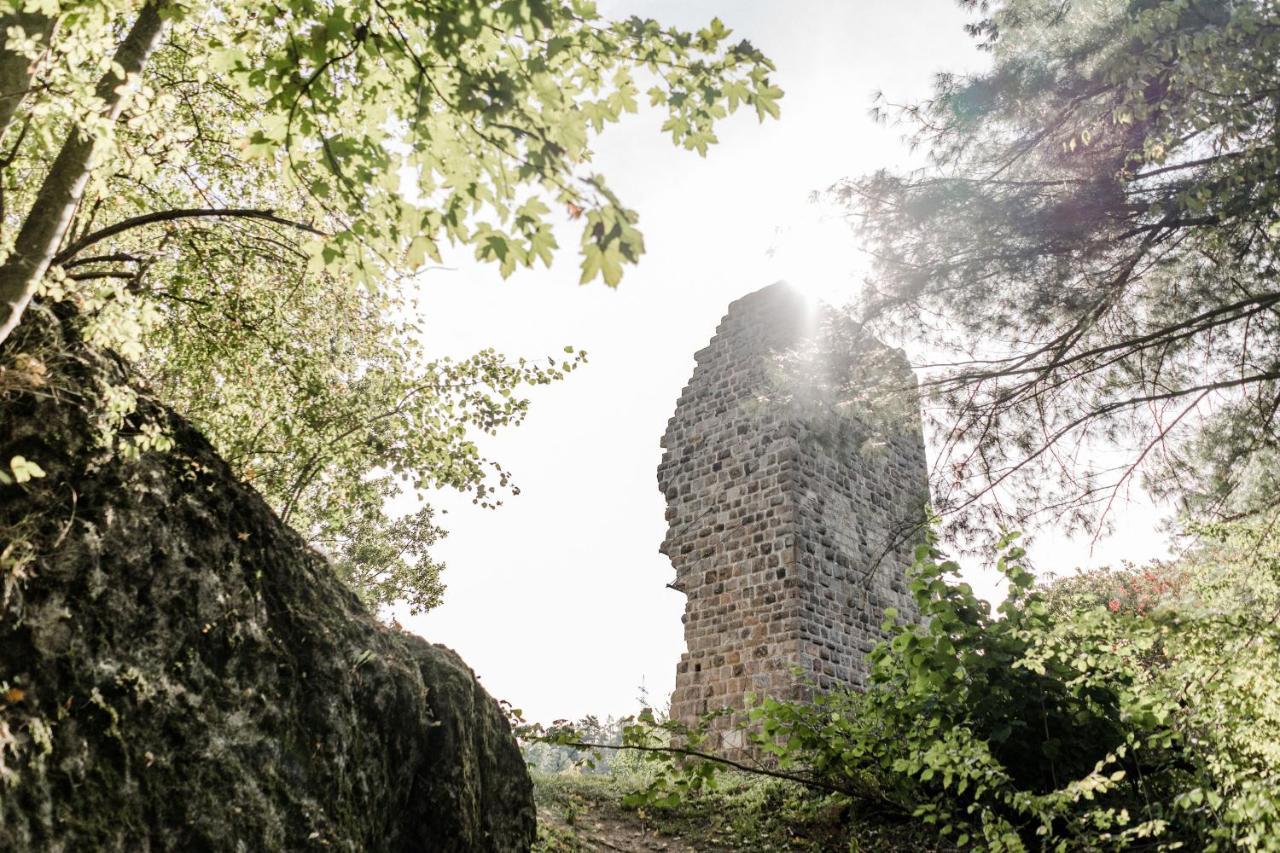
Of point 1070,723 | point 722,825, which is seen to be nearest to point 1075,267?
point 1070,723

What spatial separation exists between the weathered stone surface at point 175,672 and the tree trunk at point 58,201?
271 millimetres

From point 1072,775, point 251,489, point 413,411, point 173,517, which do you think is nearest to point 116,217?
point 413,411

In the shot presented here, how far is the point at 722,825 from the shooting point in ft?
22.0

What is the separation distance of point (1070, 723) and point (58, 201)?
6065mm

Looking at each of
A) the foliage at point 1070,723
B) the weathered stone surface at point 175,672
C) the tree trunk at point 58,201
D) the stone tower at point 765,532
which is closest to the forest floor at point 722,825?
the foliage at point 1070,723

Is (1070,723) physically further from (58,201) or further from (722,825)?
(58,201)

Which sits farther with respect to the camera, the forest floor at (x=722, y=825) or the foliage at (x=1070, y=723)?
the forest floor at (x=722, y=825)

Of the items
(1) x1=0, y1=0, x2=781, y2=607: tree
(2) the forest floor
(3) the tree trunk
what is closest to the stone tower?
(2) the forest floor

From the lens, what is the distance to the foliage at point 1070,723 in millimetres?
3473

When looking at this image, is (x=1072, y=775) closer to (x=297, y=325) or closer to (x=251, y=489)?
(x=251, y=489)

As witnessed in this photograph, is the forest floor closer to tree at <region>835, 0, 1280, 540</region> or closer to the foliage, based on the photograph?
the foliage

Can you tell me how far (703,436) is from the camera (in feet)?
36.9

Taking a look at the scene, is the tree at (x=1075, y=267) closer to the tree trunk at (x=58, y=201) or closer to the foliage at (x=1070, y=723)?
the foliage at (x=1070, y=723)

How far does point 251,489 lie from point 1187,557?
19.5 ft
